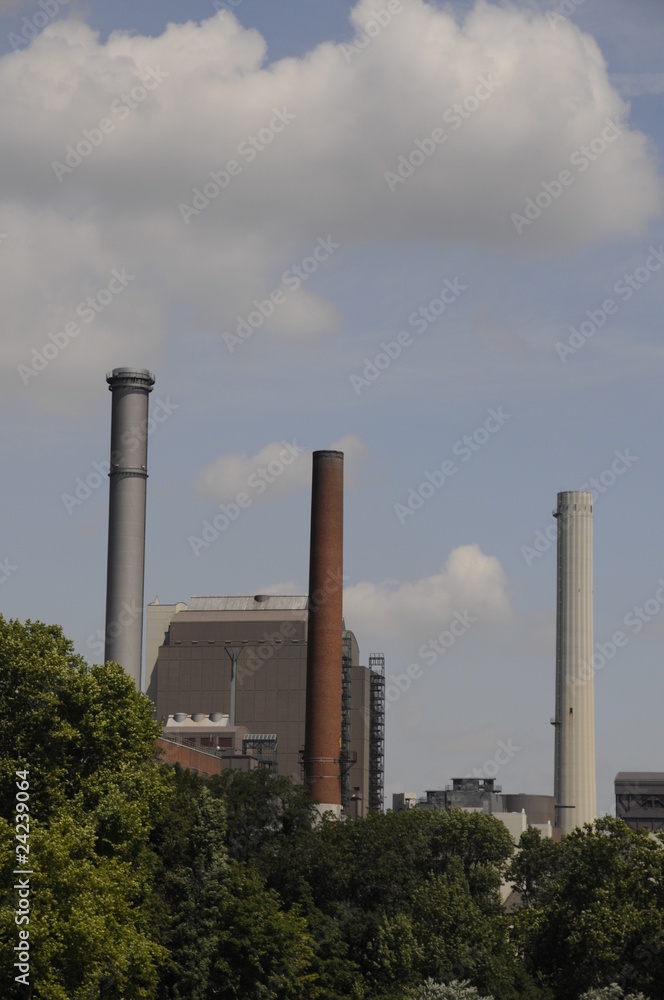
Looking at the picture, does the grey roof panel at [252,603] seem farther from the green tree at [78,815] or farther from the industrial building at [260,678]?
the green tree at [78,815]

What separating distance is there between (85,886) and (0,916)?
2442mm

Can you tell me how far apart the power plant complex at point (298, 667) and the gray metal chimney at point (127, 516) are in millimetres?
77

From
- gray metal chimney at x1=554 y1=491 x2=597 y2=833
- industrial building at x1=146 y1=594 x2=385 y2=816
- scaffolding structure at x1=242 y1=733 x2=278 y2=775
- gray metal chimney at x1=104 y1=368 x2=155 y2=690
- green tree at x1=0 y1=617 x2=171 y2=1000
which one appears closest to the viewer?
green tree at x1=0 y1=617 x2=171 y2=1000

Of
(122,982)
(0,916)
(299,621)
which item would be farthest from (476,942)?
(299,621)

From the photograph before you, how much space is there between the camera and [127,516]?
75.0 m

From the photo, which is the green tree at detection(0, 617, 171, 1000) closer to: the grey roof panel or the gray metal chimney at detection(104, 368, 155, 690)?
the gray metal chimney at detection(104, 368, 155, 690)

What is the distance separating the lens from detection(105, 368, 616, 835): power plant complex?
247 feet

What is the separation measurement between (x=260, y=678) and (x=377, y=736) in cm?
1075

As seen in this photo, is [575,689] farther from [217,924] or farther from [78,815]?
[78,815]

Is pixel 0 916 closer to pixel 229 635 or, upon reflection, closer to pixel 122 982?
pixel 122 982

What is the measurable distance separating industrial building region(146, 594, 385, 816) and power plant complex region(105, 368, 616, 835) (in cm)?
11

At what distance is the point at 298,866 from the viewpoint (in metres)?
51.2

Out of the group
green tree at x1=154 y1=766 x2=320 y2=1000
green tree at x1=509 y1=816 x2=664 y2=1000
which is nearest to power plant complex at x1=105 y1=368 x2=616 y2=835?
green tree at x1=154 y1=766 x2=320 y2=1000

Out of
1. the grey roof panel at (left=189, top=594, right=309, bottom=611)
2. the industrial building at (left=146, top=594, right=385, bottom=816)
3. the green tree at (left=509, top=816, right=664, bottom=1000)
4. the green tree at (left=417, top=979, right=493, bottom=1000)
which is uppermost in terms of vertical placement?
the grey roof panel at (left=189, top=594, right=309, bottom=611)
